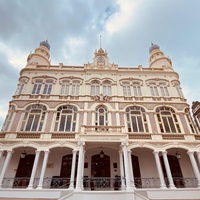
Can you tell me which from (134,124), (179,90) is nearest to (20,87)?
(134,124)

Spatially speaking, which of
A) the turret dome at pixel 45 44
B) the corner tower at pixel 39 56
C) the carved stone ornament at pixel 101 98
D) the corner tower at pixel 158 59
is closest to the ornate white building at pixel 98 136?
the carved stone ornament at pixel 101 98

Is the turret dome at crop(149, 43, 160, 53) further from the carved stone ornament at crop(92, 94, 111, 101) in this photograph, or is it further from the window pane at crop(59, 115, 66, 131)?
the window pane at crop(59, 115, 66, 131)

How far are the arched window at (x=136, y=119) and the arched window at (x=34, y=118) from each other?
8.30m

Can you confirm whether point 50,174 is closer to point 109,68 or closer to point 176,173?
point 176,173

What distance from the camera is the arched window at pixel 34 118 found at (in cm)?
1341

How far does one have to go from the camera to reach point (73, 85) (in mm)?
16641

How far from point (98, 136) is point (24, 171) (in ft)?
23.6

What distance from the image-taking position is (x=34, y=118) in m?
13.9

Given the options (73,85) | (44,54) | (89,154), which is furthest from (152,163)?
(44,54)

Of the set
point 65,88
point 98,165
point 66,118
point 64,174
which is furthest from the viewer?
point 65,88

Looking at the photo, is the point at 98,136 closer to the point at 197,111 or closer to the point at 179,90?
the point at 179,90

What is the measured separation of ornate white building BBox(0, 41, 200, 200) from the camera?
34.8 feet

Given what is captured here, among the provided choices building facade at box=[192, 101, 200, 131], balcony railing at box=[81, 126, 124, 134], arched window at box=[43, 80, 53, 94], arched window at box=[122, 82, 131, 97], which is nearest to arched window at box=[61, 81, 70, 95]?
arched window at box=[43, 80, 53, 94]

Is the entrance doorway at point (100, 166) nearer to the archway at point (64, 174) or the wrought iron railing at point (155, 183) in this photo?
the archway at point (64, 174)
